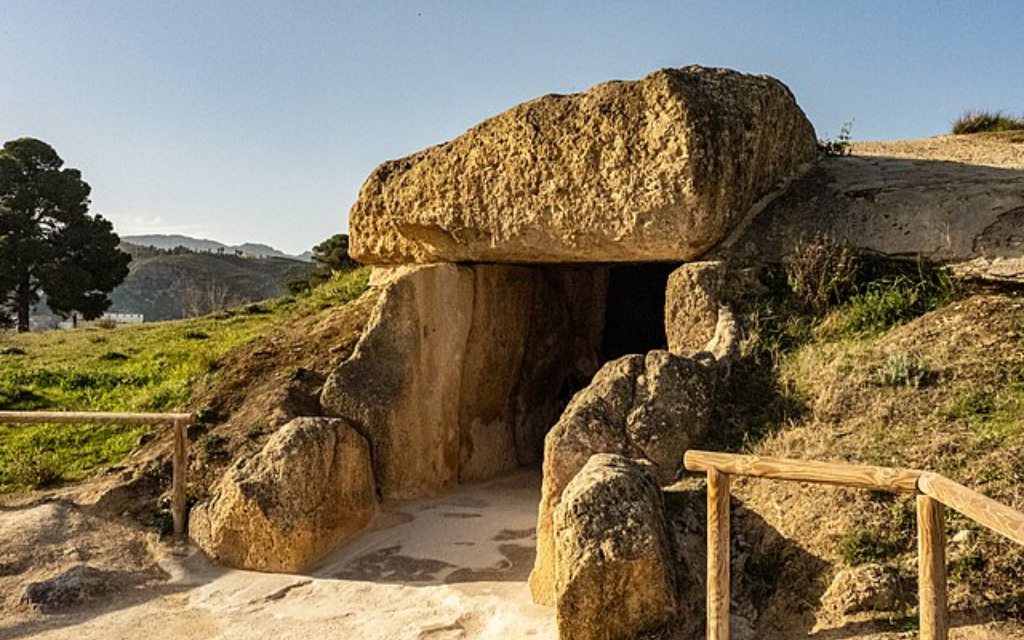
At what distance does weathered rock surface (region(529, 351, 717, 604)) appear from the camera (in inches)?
267

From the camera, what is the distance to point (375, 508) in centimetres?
884

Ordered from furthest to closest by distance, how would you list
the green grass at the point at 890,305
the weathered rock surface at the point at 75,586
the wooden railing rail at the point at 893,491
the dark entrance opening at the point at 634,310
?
the dark entrance opening at the point at 634,310 → the green grass at the point at 890,305 → the weathered rock surface at the point at 75,586 → the wooden railing rail at the point at 893,491

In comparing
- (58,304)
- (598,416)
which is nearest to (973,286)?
(598,416)

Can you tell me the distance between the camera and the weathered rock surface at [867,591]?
16.5ft

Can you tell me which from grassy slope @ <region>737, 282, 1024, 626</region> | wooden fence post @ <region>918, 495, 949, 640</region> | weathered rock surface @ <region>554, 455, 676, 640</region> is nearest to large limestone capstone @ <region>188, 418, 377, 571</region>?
weathered rock surface @ <region>554, 455, 676, 640</region>

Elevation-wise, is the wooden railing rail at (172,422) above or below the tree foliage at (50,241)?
A: below

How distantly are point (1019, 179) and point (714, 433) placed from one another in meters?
4.58

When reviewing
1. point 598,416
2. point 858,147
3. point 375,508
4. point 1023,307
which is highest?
point 858,147

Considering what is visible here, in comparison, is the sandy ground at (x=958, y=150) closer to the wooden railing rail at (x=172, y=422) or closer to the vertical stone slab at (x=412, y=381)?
the vertical stone slab at (x=412, y=381)

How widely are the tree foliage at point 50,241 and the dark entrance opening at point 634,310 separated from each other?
20.6 meters

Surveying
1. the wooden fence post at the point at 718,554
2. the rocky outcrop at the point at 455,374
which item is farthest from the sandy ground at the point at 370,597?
the wooden fence post at the point at 718,554

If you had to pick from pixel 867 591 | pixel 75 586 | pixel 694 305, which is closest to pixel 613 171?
pixel 694 305

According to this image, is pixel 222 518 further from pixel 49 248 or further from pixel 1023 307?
pixel 49 248

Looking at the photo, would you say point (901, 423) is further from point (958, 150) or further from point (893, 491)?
point (958, 150)
